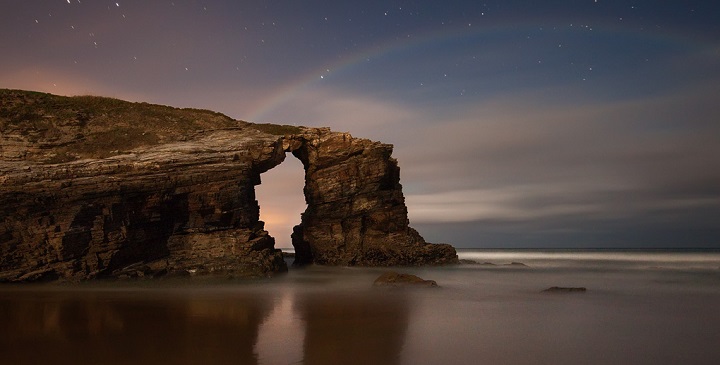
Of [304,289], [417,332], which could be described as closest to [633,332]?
[417,332]

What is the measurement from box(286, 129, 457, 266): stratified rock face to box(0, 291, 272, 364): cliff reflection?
870 inches

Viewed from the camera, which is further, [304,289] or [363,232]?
[363,232]

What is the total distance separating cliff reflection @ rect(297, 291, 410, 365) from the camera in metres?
9.21

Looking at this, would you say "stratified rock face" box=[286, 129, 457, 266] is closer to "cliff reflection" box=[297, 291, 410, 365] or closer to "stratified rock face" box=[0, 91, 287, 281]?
"stratified rock face" box=[0, 91, 287, 281]

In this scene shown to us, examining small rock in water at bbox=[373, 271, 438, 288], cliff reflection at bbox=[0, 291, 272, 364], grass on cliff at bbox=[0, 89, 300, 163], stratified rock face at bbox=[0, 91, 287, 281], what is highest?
grass on cliff at bbox=[0, 89, 300, 163]

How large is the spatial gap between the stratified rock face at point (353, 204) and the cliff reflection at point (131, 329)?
72.5ft

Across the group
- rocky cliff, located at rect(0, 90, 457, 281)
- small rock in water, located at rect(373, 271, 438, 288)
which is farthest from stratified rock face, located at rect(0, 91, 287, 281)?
small rock in water, located at rect(373, 271, 438, 288)

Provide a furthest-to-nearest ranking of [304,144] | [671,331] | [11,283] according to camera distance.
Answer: [304,144] < [11,283] < [671,331]

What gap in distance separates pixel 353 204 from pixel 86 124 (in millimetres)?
21162

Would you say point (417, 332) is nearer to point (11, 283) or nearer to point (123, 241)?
point (123, 241)

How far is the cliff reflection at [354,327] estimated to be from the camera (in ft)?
30.2

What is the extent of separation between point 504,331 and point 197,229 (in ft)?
76.7

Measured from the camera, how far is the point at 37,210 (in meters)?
27.3

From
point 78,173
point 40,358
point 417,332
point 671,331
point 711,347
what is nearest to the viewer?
point 40,358
